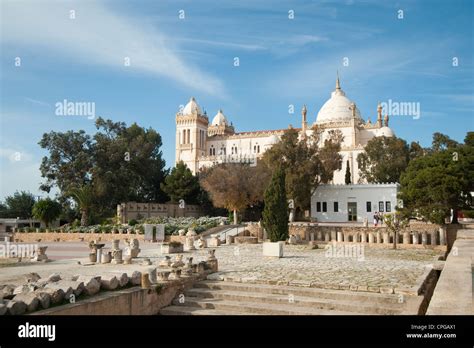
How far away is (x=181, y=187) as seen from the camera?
47.9m

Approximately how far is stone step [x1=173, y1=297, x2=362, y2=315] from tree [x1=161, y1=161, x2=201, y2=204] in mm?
37885

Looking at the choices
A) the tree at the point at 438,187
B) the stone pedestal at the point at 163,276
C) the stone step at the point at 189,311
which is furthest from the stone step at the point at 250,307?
the tree at the point at 438,187

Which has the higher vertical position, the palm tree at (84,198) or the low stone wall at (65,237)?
the palm tree at (84,198)

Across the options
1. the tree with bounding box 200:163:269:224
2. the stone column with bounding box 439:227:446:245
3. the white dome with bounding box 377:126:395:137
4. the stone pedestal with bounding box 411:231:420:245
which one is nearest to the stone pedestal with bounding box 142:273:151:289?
the stone pedestal with bounding box 411:231:420:245

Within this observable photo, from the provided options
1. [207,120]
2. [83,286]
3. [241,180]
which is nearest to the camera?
[83,286]

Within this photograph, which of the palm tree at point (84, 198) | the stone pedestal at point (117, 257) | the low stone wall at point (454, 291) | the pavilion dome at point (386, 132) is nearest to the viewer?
the low stone wall at point (454, 291)

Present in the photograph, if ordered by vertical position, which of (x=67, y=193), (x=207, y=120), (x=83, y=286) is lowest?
(x=83, y=286)

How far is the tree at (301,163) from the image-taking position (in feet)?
113

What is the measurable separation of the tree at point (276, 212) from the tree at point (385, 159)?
24261 mm

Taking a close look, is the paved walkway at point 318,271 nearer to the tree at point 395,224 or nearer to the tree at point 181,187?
the tree at point 395,224
